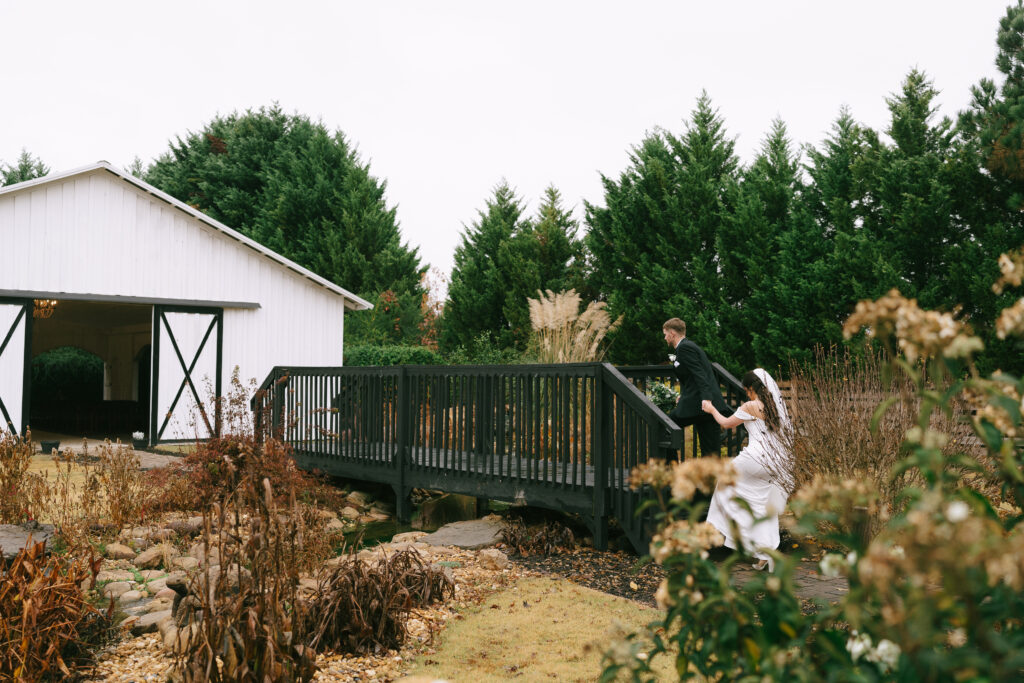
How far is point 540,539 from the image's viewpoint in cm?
653

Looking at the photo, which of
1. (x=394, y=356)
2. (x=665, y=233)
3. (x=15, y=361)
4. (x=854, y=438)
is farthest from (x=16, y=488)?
(x=665, y=233)

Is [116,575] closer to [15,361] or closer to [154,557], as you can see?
[154,557]

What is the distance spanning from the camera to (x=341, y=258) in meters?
26.4

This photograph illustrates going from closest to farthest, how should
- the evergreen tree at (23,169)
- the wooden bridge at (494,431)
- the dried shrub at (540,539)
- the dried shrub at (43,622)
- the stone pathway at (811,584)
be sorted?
1. the dried shrub at (43,622)
2. the stone pathway at (811,584)
3. the wooden bridge at (494,431)
4. the dried shrub at (540,539)
5. the evergreen tree at (23,169)

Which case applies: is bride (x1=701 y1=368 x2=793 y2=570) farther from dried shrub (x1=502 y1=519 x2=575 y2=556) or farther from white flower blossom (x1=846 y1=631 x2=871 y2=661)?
white flower blossom (x1=846 y1=631 x2=871 y2=661)

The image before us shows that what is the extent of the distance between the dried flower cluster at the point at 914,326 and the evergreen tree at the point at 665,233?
44.8ft

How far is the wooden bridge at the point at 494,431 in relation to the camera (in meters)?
6.36

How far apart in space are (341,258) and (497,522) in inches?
801

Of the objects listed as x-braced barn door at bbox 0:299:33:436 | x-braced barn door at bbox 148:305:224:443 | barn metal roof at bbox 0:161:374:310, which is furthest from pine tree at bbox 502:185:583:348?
x-braced barn door at bbox 0:299:33:436

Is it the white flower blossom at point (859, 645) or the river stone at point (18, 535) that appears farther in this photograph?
the river stone at point (18, 535)

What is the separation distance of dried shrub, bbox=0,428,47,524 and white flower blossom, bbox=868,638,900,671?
635 cm

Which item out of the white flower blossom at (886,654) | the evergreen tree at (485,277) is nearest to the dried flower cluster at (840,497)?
the white flower blossom at (886,654)

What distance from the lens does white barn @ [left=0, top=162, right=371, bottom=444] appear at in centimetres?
1344

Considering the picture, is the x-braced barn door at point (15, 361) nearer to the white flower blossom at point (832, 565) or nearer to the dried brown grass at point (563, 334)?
the dried brown grass at point (563, 334)
